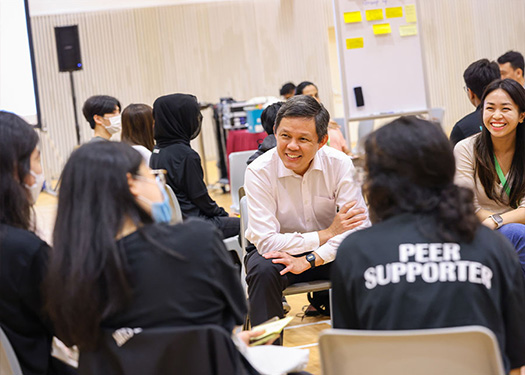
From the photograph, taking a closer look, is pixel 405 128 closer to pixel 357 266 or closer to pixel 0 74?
pixel 357 266

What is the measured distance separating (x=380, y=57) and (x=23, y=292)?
455 centimetres

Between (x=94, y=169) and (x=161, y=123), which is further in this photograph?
(x=161, y=123)

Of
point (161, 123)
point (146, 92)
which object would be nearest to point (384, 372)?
point (161, 123)

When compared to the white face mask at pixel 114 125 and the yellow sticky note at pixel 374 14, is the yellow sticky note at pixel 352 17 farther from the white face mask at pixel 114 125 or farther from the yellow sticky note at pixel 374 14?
the white face mask at pixel 114 125

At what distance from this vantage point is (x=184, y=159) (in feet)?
14.0

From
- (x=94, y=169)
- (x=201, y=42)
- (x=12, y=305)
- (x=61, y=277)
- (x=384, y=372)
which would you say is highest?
(x=201, y=42)

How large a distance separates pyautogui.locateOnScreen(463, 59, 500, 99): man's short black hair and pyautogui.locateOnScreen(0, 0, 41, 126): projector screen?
476 centimetres

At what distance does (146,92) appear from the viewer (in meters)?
13.4

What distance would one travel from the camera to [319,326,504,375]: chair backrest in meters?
1.39

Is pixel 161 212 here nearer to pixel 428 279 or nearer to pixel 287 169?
pixel 428 279

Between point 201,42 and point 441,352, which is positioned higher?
point 201,42

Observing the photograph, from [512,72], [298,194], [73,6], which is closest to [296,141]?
[298,194]

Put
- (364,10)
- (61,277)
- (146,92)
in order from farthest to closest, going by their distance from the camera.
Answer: (146,92)
(364,10)
(61,277)

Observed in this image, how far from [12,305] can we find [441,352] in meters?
1.21
